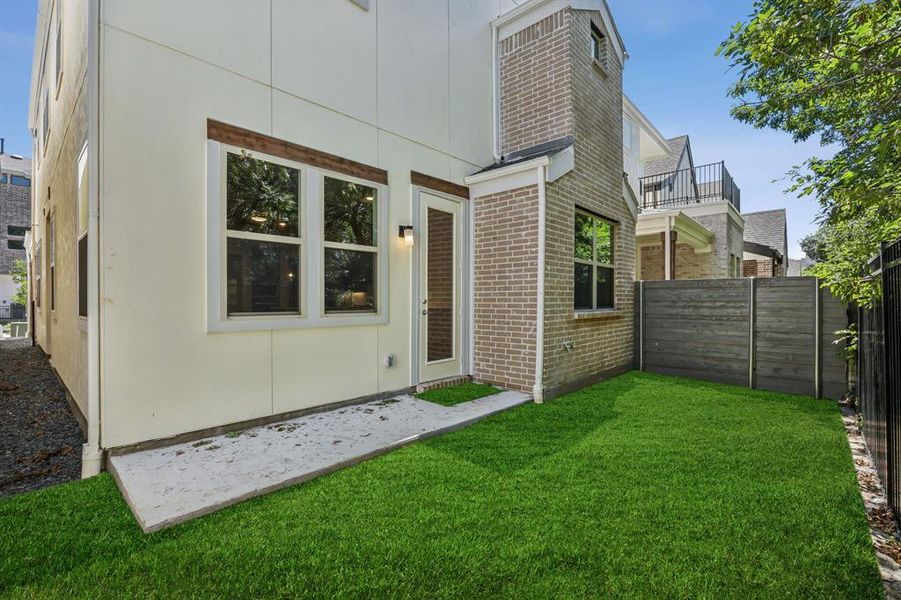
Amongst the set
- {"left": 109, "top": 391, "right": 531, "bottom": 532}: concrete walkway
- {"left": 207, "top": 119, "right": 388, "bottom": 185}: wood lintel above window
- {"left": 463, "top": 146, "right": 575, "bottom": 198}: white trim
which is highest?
{"left": 463, "top": 146, "right": 575, "bottom": 198}: white trim

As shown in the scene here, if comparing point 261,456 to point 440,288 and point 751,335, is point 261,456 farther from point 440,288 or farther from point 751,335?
point 751,335

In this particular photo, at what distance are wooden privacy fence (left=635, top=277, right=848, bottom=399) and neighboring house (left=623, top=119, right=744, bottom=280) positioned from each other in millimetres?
4576

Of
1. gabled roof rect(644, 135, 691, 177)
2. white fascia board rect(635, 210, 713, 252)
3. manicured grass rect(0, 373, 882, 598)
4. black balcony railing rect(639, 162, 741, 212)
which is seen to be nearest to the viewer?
manicured grass rect(0, 373, 882, 598)

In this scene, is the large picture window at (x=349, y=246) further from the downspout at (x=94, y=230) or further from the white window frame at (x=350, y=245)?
the downspout at (x=94, y=230)

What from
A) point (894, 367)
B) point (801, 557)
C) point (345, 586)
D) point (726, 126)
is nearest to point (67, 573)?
point (345, 586)

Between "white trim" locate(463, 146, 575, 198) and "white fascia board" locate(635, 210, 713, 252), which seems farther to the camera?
"white fascia board" locate(635, 210, 713, 252)

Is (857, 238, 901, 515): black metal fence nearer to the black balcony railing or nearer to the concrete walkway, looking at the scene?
the concrete walkway

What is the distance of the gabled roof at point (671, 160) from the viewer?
17094 mm

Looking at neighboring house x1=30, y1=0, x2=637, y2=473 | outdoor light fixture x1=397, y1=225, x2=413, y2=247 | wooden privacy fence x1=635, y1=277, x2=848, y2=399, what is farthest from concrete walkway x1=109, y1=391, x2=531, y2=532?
wooden privacy fence x1=635, y1=277, x2=848, y2=399

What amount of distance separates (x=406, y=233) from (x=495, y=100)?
3319 mm

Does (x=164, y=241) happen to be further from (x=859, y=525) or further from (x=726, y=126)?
(x=726, y=126)

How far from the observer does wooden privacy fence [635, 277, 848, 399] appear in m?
5.56

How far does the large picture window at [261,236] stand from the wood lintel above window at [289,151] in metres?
0.13

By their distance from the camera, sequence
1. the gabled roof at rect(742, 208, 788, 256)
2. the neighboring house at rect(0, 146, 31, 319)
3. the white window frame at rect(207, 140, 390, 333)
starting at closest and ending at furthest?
the white window frame at rect(207, 140, 390, 333), the gabled roof at rect(742, 208, 788, 256), the neighboring house at rect(0, 146, 31, 319)
